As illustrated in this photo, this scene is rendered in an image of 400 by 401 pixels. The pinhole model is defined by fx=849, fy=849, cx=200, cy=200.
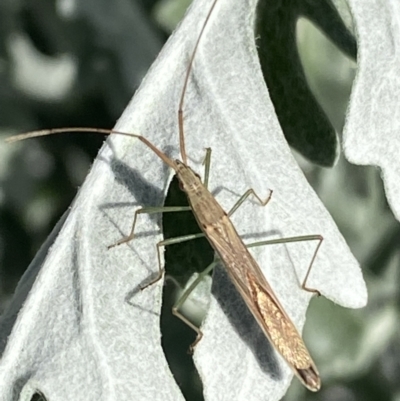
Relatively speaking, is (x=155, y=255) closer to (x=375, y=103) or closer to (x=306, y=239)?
(x=306, y=239)

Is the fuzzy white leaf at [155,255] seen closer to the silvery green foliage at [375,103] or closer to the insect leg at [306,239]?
the insect leg at [306,239]

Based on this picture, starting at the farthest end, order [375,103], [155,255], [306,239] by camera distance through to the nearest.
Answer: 1. [155,255]
2. [306,239]
3. [375,103]

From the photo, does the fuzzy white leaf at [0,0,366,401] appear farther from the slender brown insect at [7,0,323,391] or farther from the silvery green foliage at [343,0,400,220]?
the silvery green foliage at [343,0,400,220]

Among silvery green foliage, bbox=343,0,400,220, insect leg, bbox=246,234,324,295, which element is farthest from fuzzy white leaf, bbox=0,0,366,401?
silvery green foliage, bbox=343,0,400,220

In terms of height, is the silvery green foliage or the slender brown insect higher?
the silvery green foliage

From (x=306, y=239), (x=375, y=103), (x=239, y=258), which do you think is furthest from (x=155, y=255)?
(x=375, y=103)

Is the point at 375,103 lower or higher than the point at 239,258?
higher

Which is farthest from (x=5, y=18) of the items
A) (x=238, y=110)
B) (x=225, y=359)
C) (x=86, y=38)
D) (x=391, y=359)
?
(x=391, y=359)

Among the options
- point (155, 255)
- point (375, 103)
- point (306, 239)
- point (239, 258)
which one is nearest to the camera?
point (375, 103)
